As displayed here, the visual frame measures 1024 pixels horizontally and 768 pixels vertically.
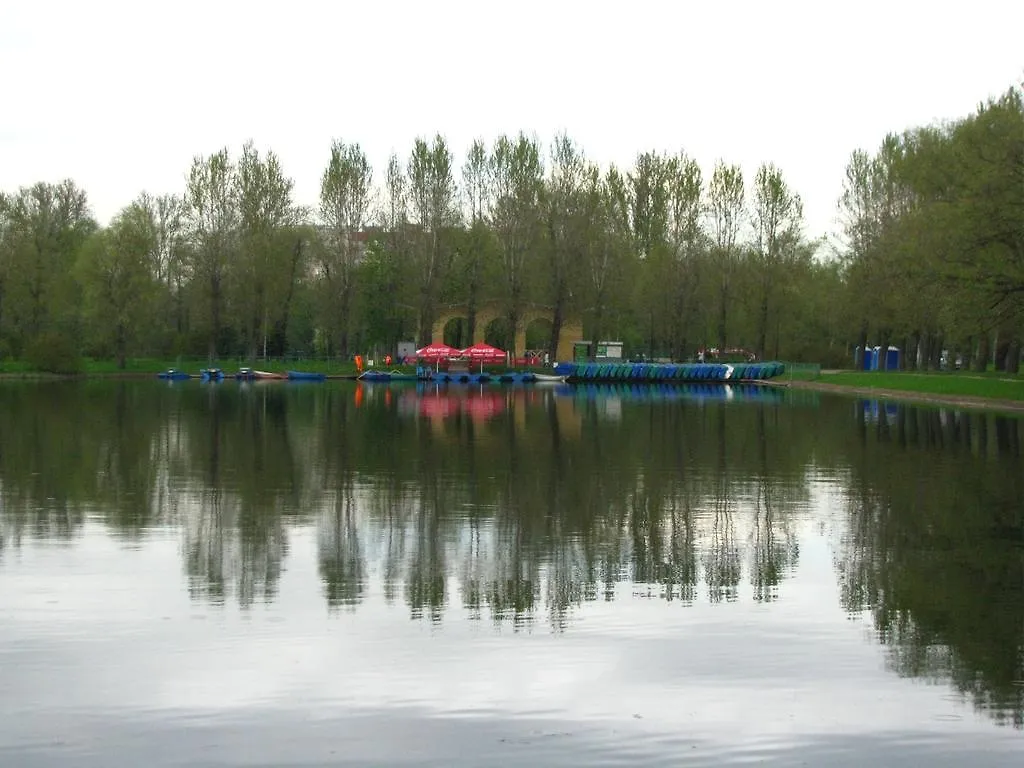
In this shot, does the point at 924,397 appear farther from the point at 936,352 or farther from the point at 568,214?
the point at 568,214

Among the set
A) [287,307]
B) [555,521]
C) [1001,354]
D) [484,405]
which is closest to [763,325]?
[1001,354]

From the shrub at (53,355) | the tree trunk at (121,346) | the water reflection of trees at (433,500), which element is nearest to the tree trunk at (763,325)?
the tree trunk at (121,346)

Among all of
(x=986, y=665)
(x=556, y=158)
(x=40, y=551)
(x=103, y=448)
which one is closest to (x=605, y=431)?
(x=103, y=448)

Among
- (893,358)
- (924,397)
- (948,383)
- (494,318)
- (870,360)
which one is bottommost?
(924,397)

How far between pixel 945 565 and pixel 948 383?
4854 centimetres

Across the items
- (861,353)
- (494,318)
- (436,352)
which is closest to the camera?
(436,352)

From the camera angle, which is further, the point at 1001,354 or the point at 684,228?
the point at 684,228

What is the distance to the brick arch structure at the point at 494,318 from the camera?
316 feet

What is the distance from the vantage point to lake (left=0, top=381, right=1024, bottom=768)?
8156 millimetres

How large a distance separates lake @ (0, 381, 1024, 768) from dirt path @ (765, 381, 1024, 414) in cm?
2695

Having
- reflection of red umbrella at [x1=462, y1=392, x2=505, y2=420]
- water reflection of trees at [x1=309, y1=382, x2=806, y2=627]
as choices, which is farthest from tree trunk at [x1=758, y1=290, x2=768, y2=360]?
water reflection of trees at [x1=309, y1=382, x2=806, y2=627]

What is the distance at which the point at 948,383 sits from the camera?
2383 inches

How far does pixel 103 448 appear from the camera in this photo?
28.8 m

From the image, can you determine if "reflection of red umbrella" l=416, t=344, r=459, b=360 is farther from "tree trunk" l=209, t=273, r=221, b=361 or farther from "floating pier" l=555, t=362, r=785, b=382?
"tree trunk" l=209, t=273, r=221, b=361
